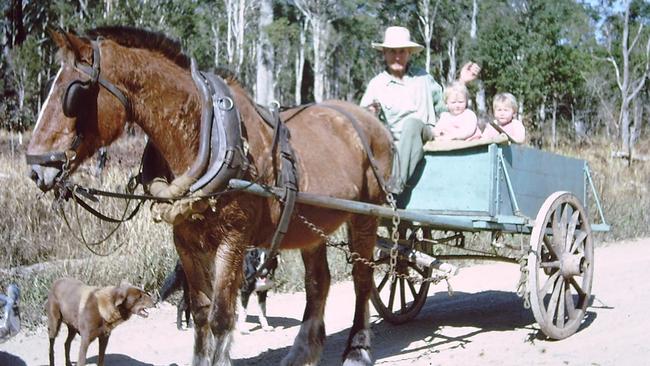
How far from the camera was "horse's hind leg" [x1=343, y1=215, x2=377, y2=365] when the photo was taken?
20.0 ft

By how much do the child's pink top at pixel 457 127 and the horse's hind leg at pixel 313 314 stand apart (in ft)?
5.09

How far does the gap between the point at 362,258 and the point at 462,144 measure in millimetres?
1269

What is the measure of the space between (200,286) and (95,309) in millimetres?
1142

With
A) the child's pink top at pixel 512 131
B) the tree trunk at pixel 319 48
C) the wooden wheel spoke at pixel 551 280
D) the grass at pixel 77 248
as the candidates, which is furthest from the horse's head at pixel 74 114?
the tree trunk at pixel 319 48

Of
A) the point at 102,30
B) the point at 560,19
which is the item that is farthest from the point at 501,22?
the point at 102,30

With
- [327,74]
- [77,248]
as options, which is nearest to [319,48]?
[327,74]

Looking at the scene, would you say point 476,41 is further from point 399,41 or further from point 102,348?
point 102,348

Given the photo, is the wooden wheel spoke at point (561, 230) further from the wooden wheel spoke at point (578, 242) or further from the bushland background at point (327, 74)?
the bushland background at point (327, 74)

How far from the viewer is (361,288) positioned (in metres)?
6.39

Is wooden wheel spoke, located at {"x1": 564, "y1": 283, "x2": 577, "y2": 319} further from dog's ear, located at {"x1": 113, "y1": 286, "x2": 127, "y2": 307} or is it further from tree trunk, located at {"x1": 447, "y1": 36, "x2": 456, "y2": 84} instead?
tree trunk, located at {"x1": 447, "y1": 36, "x2": 456, "y2": 84}

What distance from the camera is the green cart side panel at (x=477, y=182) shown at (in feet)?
21.2

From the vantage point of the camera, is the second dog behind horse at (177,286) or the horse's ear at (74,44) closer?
the horse's ear at (74,44)

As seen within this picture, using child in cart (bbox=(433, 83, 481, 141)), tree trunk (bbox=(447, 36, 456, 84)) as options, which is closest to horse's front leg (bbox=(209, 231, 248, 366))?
child in cart (bbox=(433, 83, 481, 141))

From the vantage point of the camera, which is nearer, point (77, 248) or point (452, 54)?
point (77, 248)
